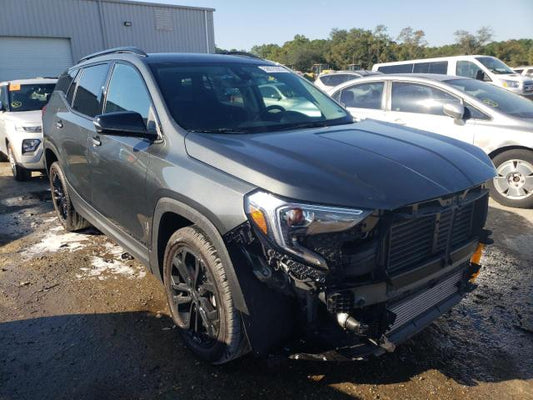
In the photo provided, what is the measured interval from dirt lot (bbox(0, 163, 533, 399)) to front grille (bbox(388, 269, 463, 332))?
47cm

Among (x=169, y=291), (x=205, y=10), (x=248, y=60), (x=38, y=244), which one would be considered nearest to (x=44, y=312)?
(x=169, y=291)

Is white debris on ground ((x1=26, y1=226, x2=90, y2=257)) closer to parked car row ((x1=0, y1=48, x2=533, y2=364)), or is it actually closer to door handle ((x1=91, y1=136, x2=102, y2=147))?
parked car row ((x1=0, y1=48, x2=533, y2=364))

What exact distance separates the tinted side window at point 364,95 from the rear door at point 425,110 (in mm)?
232

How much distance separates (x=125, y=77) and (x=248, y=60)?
1077mm

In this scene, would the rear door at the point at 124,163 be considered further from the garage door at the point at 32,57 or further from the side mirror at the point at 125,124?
the garage door at the point at 32,57

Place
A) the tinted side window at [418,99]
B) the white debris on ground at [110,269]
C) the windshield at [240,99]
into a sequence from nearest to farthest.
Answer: the windshield at [240,99]
the white debris on ground at [110,269]
the tinted side window at [418,99]

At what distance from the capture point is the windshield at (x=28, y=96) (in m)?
7.70

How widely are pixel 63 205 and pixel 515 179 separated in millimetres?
→ 5619

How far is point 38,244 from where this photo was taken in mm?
4766

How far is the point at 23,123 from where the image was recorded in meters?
7.04

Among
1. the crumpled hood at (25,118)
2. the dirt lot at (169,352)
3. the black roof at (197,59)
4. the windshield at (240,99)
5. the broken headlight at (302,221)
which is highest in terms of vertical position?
the black roof at (197,59)

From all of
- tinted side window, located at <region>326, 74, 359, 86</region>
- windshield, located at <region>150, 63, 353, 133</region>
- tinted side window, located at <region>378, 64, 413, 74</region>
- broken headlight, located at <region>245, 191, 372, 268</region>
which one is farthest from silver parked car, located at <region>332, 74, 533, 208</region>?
tinted side window, located at <region>378, 64, 413, 74</region>

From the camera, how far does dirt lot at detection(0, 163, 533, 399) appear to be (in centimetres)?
253

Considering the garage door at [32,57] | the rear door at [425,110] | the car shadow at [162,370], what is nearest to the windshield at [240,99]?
the car shadow at [162,370]
